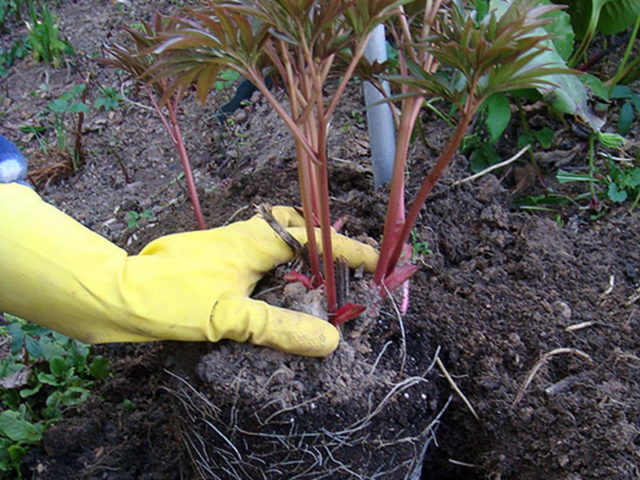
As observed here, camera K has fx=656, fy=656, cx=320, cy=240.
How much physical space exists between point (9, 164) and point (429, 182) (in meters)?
0.68

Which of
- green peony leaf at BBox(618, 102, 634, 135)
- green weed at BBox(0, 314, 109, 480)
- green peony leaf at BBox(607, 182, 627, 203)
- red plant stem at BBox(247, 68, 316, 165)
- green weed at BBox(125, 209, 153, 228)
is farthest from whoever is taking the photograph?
green weed at BBox(125, 209, 153, 228)

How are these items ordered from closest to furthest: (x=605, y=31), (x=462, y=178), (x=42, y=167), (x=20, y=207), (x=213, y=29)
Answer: (x=213, y=29), (x=20, y=207), (x=462, y=178), (x=605, y=31), (x=42, y=167)

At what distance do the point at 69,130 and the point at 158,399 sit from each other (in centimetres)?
152

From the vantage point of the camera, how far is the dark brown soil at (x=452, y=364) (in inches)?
43.1

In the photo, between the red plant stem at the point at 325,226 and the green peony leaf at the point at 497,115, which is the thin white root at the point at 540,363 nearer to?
the red plant stem at the point at 325,226

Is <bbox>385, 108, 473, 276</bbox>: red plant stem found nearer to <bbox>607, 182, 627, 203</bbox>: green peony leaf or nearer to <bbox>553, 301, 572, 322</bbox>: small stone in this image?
<bbox>553, 301, 572, 322</bbox>: small stone

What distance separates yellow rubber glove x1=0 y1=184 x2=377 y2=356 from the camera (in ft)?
3.19

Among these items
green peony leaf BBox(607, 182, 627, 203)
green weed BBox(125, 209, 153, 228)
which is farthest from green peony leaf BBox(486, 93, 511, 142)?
green weed BBox(125, 209, 153, 228)

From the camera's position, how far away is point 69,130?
2602mm

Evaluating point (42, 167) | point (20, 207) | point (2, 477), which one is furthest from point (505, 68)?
point (42, 167)

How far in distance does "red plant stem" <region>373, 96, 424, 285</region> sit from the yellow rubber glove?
0.17 m

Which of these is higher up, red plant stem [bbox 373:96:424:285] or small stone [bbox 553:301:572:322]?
red plant stem [bbox 373:96:424:285]

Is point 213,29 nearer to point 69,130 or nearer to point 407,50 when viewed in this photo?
point 407,50

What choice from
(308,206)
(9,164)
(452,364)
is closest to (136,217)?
(9,164)
